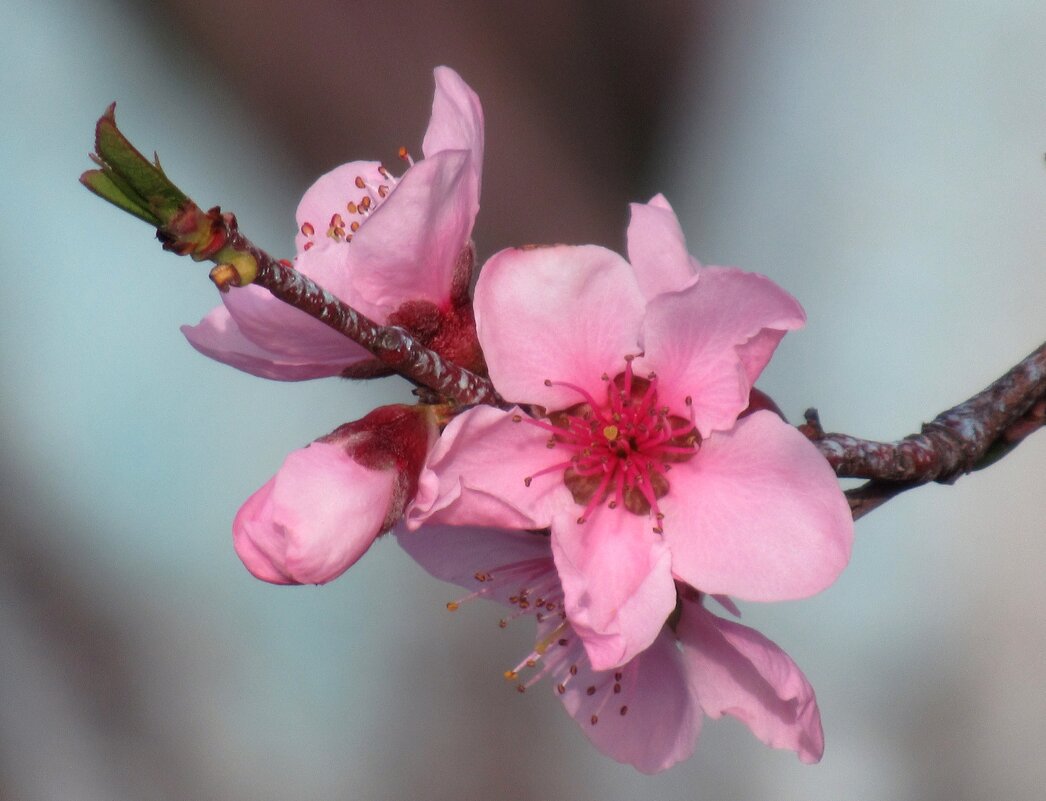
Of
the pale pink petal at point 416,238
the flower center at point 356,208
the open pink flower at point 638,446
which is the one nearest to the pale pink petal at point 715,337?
the open pink flower at point 638,446

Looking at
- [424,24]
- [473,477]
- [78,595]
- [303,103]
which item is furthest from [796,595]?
[78,595]

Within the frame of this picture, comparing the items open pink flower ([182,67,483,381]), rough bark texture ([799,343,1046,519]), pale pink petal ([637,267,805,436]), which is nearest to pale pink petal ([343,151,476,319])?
open pink flower ([182,67,483,381])

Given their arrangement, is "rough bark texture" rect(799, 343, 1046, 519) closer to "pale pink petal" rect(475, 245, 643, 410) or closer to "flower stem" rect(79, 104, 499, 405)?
"pale pink petal" rect(475, 245, 643, 410)

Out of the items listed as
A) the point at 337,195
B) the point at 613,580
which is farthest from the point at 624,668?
the point at 337,195

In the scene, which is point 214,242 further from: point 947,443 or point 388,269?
point 947,443

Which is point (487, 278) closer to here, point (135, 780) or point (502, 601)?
point (502, 601)

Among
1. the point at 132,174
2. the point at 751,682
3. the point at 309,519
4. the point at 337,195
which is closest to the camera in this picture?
the point at 132,174
